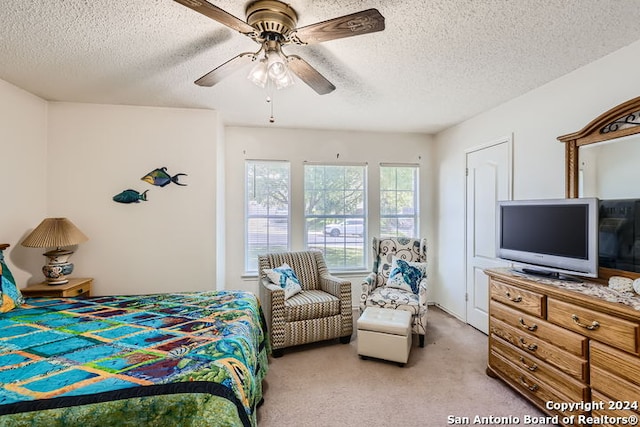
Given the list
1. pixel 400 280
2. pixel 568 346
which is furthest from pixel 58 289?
pixel 568 346

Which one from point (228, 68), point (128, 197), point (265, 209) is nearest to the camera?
point (228, 68)

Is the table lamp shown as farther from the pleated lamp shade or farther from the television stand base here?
the television stand base

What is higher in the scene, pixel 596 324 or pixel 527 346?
pixel 596 324

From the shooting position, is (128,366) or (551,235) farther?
(551,235)

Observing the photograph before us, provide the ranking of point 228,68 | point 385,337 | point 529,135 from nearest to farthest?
point 228,68
point 385,337
point 529,135

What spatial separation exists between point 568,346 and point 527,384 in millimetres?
482

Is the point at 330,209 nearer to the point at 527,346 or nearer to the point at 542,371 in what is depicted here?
the point at 527,346

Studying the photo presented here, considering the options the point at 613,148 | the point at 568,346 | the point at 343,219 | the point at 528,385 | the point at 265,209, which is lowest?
the point at 528,385

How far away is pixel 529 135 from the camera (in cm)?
279

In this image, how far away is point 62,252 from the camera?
2838 mm

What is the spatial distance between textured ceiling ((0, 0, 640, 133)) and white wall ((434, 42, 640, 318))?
0.40 ft

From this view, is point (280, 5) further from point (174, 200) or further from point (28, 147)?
point (28, 147)

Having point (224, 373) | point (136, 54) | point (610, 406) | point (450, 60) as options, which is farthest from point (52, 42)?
point (610, 406)

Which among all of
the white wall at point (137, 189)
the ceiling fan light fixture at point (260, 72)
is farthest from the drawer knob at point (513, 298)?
the white wall at point (137, 189)
